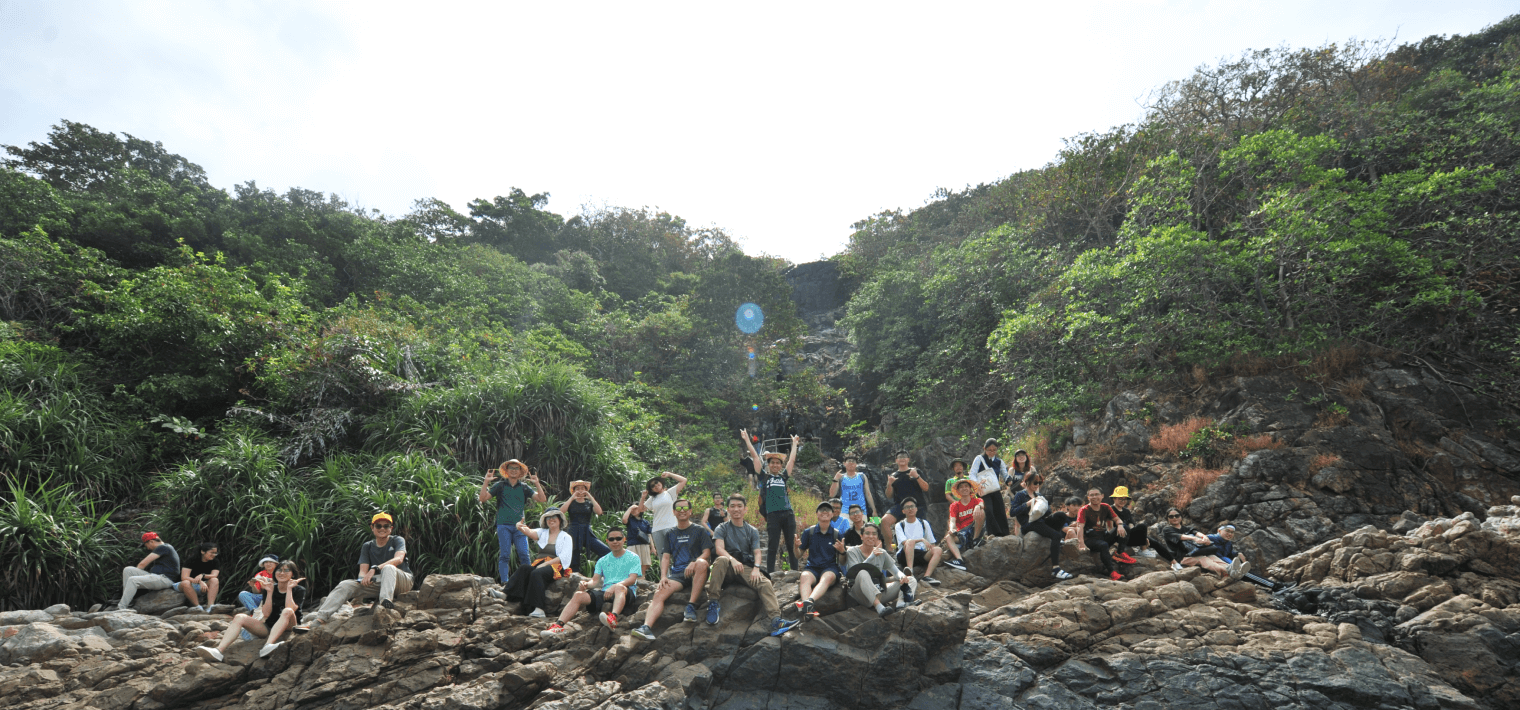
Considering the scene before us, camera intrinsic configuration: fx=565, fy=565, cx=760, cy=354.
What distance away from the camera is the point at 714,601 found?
6469 millimetres

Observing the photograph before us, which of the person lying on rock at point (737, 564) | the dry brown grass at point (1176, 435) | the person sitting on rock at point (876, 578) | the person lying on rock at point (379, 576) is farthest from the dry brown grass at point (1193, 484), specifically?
the person lying on rock at point (379, 576)

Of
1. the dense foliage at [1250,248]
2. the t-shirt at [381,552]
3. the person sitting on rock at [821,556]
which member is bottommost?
the person sitting on rock at [821,556]

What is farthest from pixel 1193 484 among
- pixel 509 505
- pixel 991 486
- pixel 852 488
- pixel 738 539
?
pixel 509 505

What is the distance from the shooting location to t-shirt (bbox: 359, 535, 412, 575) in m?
6.86

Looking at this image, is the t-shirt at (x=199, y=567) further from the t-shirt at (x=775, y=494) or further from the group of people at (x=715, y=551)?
the t-shirt at (x=775, y=494)

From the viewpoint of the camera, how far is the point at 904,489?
8250 millimetres

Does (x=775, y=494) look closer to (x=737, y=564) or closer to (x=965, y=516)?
(x=737, y=564)

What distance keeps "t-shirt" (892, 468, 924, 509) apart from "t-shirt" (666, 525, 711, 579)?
2.96m

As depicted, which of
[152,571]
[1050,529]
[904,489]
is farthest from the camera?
[904,489]

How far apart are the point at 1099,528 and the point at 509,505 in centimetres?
788

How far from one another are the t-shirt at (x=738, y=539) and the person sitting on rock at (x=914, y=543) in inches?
83.2

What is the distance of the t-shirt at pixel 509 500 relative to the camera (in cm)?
746

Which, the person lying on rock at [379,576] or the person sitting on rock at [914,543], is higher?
the person lying on rock at [379,576]

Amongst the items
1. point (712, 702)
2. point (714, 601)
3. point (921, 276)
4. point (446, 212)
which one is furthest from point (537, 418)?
point (446, 212)
